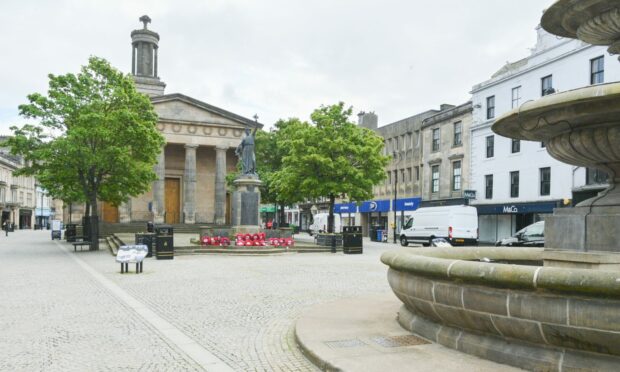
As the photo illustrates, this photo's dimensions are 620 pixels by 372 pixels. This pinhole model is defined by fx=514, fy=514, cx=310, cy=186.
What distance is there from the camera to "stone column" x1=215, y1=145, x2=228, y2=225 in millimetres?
47344

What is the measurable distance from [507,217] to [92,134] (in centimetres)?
2612

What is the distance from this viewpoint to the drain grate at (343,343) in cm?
597

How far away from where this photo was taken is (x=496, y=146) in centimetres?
3566

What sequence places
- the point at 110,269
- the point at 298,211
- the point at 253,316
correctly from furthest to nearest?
1. the point at 298,211
2. the point at 110,269
3. the point at 253,316

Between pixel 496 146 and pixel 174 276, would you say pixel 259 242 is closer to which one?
pixel 174 276

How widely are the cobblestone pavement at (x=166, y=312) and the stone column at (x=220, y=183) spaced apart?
29.2m

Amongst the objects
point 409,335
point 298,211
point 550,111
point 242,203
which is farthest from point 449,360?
point 298,211

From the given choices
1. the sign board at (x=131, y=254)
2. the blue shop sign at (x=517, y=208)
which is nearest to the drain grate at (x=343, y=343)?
the sign board at (x=131, y=254)

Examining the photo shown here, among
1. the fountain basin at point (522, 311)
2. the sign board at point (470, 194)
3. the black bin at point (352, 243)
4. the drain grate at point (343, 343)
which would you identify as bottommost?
the black bin at point (352, 243)

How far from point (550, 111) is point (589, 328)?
254 centimetres

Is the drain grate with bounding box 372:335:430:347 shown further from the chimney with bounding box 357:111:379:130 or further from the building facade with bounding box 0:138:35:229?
the building facade with bounding box 0:138:35:229

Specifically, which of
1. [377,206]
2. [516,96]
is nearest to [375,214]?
[377,206]

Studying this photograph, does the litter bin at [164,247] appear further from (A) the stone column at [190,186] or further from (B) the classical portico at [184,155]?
(A) the stone column at [190,186]

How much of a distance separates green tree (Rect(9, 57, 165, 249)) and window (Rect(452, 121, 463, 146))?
2345cm
